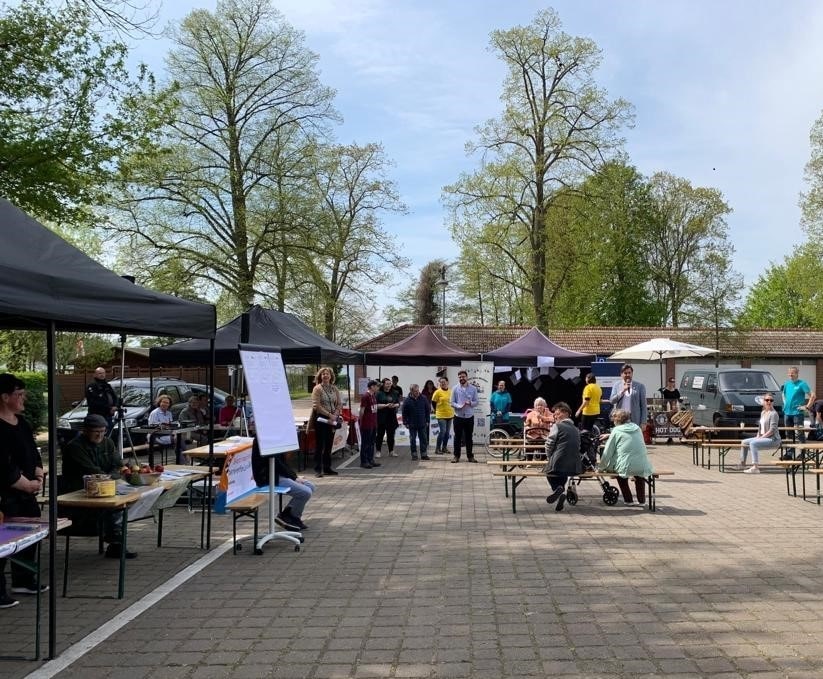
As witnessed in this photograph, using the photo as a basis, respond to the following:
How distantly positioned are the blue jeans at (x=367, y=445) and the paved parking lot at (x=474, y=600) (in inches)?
205

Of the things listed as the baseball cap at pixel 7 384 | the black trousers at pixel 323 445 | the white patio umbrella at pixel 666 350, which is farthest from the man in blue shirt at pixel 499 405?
the baseball cap at pixel 7 384

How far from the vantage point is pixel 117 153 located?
15.8m

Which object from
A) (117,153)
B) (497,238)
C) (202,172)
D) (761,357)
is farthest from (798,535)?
→ (761,357)

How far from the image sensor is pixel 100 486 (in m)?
6.15

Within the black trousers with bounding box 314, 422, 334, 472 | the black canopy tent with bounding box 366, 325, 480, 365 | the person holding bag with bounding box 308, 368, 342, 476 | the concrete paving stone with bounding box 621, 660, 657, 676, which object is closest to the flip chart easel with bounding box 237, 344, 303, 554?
the concrete paving stone with bounding box 621, 660, 657, 676

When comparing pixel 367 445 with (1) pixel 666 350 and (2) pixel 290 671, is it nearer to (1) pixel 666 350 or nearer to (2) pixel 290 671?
(1) pixel 666 350

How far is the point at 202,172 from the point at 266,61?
4.79 metres

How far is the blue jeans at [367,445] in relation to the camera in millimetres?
15227

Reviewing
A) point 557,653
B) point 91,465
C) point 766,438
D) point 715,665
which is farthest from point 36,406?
point 715,665

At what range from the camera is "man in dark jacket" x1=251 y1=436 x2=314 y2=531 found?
8344mm

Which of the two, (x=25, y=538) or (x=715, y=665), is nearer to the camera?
(x=715, y=665)

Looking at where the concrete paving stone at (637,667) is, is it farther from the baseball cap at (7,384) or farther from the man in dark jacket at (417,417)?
the man in dark jacket at (417,417)

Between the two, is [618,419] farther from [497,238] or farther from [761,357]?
[761,357]

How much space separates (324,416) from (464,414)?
381 cm
